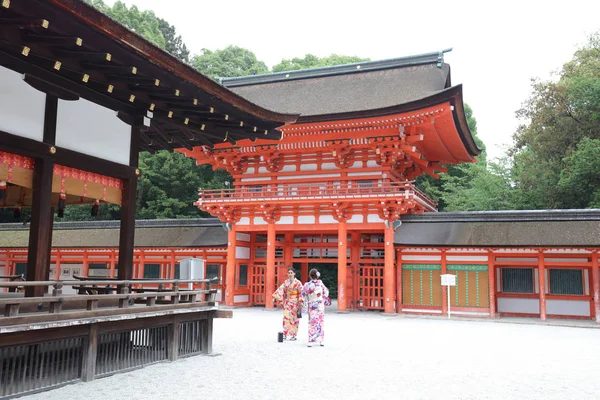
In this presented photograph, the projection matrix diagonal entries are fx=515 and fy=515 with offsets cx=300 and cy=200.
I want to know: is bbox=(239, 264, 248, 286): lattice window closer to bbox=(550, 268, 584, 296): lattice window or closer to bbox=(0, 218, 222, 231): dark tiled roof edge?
bbox=(0, 218, 222, 231): dark tiled roof edge

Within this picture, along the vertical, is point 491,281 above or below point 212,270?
below

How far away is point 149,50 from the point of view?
23.1 feet

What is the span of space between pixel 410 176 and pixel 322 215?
5.52m

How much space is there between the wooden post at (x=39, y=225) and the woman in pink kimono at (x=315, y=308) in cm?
531

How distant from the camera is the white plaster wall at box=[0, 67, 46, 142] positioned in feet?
21.7

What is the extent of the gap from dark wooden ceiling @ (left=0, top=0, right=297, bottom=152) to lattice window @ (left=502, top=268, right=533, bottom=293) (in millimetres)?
11238

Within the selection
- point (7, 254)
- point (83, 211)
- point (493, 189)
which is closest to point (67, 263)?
point (7, 254)

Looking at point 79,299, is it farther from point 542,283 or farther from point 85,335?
point 542,283

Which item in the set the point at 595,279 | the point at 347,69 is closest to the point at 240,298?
the point at 347,69

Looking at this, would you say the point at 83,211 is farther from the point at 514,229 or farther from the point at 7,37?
the point at 7,37

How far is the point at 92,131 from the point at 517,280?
14.8 m

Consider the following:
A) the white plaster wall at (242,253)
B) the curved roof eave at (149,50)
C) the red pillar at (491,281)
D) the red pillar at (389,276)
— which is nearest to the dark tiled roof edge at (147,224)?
the white plaster wall at (242,253)

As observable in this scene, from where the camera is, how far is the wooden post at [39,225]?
6891 mm

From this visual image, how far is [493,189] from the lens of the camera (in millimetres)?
28016
